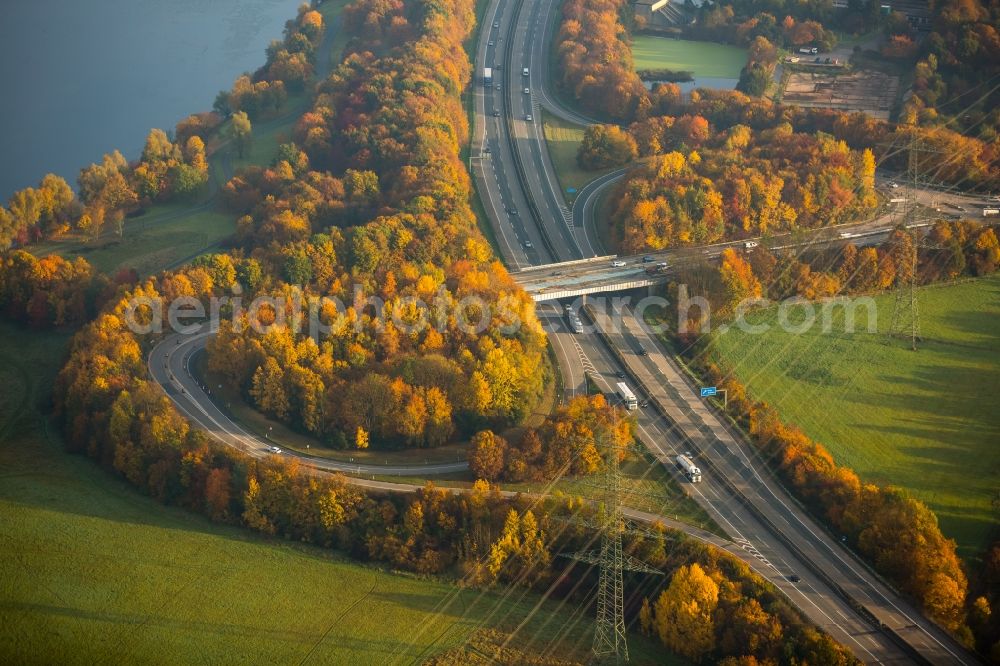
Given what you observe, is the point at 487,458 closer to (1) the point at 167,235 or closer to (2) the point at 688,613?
(2) the point at 688,613

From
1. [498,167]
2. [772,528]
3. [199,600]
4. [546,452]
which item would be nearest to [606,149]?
[498,167]

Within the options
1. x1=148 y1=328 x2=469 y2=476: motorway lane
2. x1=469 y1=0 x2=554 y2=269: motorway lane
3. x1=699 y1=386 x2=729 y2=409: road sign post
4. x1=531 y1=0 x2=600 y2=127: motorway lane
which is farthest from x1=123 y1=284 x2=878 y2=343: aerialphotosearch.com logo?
x1=531 y1=0 x2=600 y2=127: motorway lane

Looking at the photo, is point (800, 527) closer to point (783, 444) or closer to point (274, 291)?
point (783, 444)

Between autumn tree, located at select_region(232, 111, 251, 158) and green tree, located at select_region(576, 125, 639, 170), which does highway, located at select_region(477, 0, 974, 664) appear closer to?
green tree, located at select_region(576, 125, 639, 170)

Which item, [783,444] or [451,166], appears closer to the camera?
[783,444]

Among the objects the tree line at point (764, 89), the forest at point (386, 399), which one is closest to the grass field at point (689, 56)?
the tree line at point (764, 89)

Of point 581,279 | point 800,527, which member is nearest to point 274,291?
point 581,279

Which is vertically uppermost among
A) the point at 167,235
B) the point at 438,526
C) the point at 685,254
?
the point at 167,235
